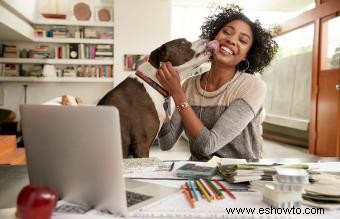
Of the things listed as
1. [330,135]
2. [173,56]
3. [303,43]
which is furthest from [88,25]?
[173,56]

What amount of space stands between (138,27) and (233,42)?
15.9ft

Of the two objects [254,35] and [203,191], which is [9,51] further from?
[203,191]

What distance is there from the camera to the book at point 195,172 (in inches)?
42.4

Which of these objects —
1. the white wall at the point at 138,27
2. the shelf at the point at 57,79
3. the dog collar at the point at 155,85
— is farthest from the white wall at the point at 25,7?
the dog collar at the point at 155,85

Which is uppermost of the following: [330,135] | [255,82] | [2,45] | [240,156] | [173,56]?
[2,45]

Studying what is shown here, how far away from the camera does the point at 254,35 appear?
6.05ft

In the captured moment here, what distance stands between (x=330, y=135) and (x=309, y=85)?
1228 mm

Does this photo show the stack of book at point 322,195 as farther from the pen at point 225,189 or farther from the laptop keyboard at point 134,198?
the laptop keyboard at point 134,198

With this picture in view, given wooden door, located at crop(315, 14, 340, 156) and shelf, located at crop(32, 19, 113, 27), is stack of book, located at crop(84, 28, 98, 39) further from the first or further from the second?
wooden door, located at crop(315, 14, 340, 156)

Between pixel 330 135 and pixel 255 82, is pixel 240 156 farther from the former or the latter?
pixel 330 135

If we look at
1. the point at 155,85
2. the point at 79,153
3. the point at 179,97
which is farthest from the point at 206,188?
the point at 155,85

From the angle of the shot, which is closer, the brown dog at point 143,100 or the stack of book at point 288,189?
the stack of book at point 288,189

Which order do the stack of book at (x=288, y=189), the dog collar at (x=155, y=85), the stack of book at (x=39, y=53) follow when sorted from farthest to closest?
1. the stack of book at (x=39, y=53)
2. the dog collar at (x=155, y=85)
3. the stack of book at (x=288, y=189)

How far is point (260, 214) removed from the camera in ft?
2.61
